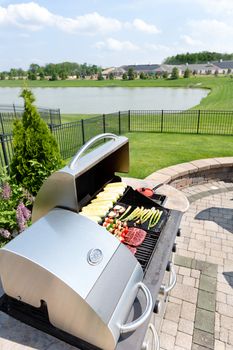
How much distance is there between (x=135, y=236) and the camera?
2369 millimetres

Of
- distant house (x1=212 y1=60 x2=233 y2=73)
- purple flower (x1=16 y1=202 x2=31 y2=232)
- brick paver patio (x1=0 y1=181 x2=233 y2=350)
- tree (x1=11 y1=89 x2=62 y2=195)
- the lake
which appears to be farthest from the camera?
distant house (x1=212 y1=60 x2=233 y2=73)

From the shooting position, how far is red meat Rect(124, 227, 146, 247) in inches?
90.2

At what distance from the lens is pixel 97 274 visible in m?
1.41

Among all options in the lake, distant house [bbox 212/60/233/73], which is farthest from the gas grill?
distant house [bbox 212/60/233/73]

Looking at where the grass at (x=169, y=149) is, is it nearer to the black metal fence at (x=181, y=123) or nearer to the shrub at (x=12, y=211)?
the black metal fence at (x=181, y=123)

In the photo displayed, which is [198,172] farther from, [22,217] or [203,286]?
[22,217]

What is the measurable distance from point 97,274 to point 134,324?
36 centimetres

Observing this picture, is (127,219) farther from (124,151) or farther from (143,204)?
(124,151)

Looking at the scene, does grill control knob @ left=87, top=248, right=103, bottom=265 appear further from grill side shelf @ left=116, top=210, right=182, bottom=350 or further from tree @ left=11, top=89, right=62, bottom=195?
tree @ left=11, top=89, right=62, bottom=195

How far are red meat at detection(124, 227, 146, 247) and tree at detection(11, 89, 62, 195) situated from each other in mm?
1715

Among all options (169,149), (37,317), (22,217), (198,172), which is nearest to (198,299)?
(37,317)

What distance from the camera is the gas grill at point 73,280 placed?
4.41ft

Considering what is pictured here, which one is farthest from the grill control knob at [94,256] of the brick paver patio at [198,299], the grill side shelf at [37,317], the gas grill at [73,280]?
the brick paver patio at [198,299]

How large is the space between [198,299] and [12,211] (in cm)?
240
